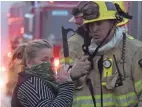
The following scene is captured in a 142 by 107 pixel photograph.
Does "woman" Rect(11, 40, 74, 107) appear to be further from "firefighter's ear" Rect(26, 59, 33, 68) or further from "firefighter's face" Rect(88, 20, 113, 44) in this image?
"firefighter's face" Rect(88, 20, 113, 44)

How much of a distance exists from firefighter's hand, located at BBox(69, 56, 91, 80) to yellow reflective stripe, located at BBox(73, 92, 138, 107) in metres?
0.15

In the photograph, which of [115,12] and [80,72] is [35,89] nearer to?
[80,72]

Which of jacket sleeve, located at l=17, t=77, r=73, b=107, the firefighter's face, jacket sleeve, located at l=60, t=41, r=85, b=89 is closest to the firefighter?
the firefighter's face

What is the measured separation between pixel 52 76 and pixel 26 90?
0.18m

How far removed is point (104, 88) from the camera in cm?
285

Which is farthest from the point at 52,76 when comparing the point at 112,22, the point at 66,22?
the point at 66,22

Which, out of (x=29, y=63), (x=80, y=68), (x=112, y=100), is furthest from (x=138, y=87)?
(x=29, y=63)

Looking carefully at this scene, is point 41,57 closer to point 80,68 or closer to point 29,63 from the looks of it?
point 29,63

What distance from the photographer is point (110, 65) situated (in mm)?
2855

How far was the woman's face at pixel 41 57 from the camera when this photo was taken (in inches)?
108

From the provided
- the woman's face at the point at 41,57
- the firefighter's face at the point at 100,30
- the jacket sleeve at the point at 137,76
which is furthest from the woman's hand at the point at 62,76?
the jacket sleeve at the point at 137,76

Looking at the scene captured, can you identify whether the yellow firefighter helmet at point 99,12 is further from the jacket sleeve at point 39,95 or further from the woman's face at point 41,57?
the jacket sleeve at point 39,95

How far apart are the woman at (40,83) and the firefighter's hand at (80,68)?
0.05 m

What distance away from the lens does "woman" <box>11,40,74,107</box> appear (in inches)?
103
